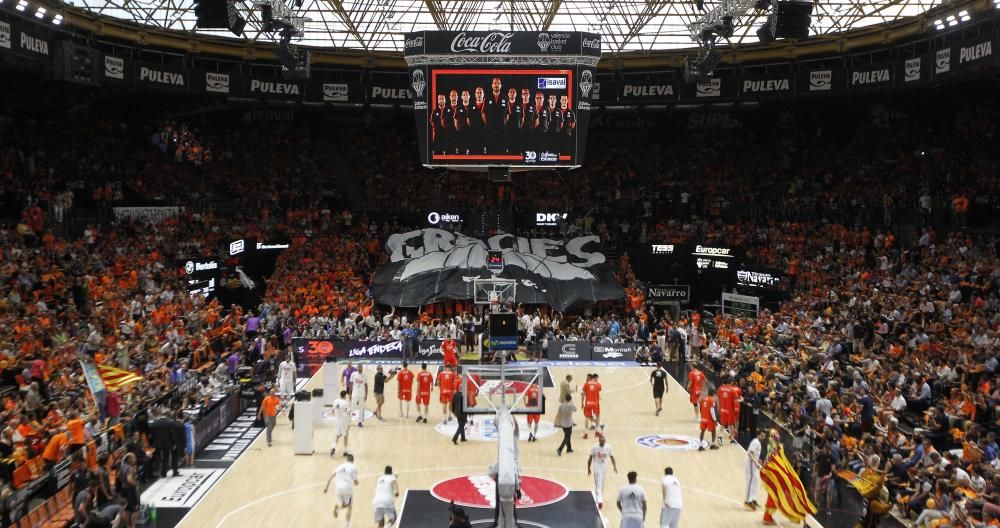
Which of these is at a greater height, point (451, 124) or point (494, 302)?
point (451, 124)

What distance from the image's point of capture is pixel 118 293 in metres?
27.8

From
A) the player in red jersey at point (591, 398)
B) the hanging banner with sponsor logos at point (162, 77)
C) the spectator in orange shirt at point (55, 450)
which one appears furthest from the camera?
the hanging banner with sponsor logos at point (162, 77)

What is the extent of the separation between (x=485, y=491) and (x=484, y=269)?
19.1m

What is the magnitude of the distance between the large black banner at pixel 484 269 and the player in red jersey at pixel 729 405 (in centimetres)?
1439

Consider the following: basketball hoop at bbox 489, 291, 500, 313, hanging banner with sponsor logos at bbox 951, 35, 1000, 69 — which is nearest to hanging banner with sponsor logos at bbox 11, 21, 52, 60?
basketball hoop at bbox 489, 291, 500, 313

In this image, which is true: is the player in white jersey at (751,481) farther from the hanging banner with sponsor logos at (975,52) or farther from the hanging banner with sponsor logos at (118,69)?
the hanging banner with sponsor logos at (118,69)

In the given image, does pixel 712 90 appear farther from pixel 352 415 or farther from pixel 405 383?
pixel 352 415

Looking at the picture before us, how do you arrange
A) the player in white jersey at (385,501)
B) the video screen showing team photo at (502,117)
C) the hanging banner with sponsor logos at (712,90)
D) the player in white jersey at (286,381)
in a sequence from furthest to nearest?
the hanging banner with sponsor logos at (712,90) < the video screen showing team photo at (502,117) < the player in white jersey at (286,381) < the player in white jersey at (385,501)

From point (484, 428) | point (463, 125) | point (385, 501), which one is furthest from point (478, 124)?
point (385, 501)

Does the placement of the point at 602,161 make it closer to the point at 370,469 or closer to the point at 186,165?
the point at 186,165

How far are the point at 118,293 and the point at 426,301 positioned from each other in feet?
36.4

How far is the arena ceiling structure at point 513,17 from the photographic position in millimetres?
33438

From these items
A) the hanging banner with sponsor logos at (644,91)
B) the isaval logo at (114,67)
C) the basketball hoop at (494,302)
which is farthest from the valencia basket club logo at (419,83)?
the hanging banner with sponsor logos at (644,91)

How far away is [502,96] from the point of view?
2817 cm
